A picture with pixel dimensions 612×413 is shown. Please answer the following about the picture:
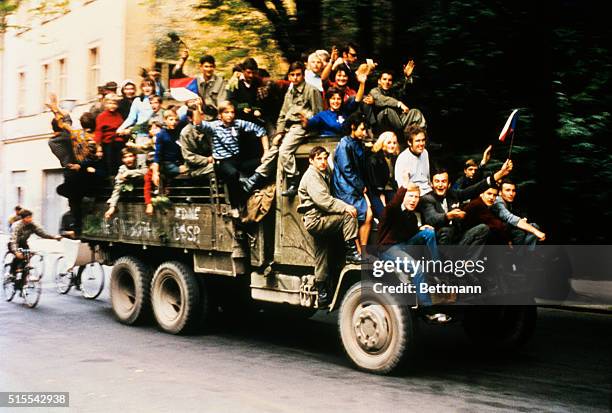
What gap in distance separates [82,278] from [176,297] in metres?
5.16

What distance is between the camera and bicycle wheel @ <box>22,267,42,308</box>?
1388 cm

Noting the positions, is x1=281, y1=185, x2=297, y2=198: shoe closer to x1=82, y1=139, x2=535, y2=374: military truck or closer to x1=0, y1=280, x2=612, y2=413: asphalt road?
x1=82, y1=139, x2=535, y2=374: military truck

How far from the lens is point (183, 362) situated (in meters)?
9.33

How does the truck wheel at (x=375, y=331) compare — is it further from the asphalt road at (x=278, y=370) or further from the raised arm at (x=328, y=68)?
the raised arm at (x=328, y=68)

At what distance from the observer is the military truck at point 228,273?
8.64 metres

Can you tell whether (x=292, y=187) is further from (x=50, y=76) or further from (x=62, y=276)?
(x=50, y=76)

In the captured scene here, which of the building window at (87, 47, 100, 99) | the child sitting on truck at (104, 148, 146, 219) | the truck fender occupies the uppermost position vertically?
the building window at (87, 47, 100, 99)

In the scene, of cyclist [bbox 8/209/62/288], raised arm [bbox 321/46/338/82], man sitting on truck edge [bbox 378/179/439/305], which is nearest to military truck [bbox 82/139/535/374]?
man sitting on truck edge [bbox 378/179/439/305]

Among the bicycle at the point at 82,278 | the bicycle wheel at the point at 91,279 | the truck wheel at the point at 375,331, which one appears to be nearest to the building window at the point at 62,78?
the bicycle at the point at 82,278

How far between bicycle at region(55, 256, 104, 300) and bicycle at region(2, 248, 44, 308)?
42.5 inches

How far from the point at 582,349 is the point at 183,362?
4.90 meters

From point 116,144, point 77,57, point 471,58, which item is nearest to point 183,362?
point 116,144

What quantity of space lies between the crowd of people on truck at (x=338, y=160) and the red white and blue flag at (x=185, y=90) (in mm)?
131

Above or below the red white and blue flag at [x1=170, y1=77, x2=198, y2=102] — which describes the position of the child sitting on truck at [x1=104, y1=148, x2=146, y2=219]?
below
